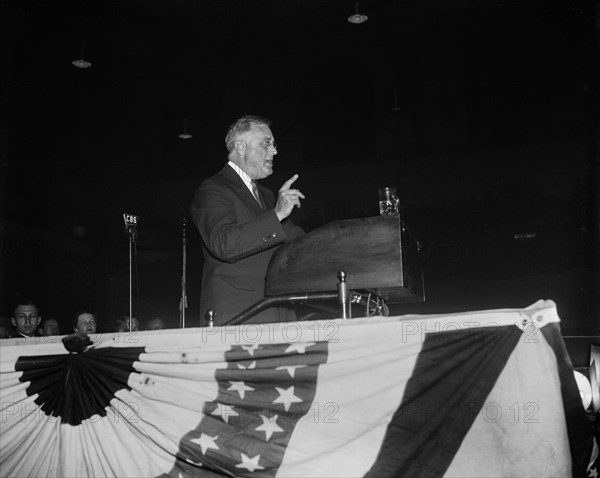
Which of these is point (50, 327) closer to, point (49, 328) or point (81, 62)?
point (49, 328)

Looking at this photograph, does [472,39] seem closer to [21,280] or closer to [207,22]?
[207,22]

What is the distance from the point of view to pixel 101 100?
27.8ft

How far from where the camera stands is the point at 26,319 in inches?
243

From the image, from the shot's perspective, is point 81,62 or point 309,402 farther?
point 81,62

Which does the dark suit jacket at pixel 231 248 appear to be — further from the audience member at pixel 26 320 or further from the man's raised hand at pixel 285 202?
the audience member at pixel 26 320

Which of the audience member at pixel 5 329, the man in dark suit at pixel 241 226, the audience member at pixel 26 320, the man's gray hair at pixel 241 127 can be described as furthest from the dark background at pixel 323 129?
the man in dark suit at pixel 241 226

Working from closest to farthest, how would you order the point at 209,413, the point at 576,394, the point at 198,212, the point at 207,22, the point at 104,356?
1. the point at 576,394
2. the point at 209,413
3. the point at 104,356
4. the point at 198,212
5. the point at 207,22

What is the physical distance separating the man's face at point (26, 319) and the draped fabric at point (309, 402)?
4610 millimetres

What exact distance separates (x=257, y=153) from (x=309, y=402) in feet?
4.49

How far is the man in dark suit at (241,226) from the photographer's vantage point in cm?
222

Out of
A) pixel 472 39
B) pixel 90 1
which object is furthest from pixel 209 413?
pixel 472 39

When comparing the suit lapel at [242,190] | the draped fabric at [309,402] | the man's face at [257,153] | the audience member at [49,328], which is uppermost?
the man's face at [257,153]

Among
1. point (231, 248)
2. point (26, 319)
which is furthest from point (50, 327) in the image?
point (231, 248)

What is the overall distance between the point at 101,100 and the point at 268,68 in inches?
88.8
